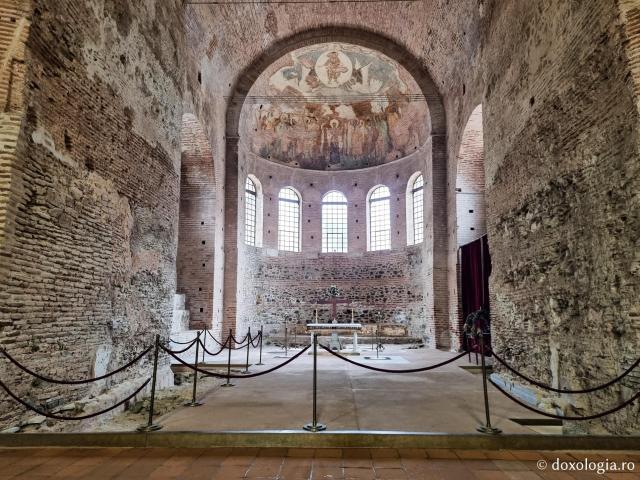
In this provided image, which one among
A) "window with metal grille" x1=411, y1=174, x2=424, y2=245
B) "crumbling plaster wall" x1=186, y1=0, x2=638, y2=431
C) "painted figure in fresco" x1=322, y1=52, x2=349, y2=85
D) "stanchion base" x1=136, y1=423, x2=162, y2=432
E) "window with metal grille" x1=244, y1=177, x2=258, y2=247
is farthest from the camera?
"window with metal grille" x1=244, y1=177, x2=258, y2=247

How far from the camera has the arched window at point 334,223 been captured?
2133 cm

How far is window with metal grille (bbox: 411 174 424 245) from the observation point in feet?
62.8

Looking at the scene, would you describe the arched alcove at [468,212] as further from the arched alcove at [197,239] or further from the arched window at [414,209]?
the arched alcove at [197,239]

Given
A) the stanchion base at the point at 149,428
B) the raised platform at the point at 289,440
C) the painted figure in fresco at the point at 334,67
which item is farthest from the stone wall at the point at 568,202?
the painted figure in fresco at the point at 334,67

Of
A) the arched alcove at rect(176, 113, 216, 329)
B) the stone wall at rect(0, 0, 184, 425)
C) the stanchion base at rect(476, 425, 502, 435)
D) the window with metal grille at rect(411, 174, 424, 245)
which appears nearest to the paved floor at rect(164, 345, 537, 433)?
the stanchion base at rect(476, 425, 502, 435)

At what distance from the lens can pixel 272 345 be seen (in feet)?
59.2

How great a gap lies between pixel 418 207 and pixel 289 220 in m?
6.27

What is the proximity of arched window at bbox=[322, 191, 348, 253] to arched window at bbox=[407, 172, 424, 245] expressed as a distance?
3352mm

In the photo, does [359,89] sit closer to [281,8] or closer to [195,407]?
[281,8]

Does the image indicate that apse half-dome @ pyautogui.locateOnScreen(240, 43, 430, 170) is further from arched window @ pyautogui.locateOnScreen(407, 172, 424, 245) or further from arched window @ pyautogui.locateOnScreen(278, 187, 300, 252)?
arched window @ pyautogui.locateOnScreen(278, 187, 300, 252)

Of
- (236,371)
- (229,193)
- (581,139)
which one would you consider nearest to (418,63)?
(229,193)

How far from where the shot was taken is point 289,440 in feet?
14.3

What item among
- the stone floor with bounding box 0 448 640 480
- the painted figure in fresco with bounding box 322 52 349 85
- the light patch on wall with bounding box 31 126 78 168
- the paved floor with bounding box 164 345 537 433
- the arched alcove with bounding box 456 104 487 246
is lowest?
the paved floor with bounding box 164 345 537 433

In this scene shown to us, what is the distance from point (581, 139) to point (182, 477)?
6476 millimetres
